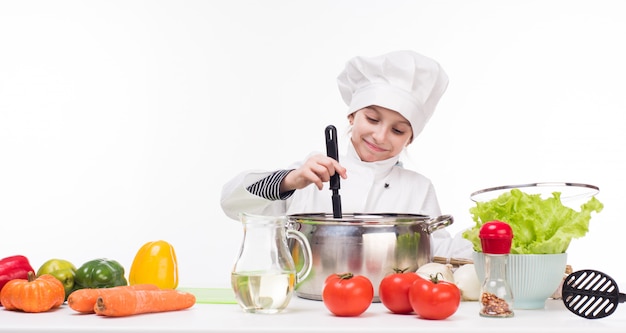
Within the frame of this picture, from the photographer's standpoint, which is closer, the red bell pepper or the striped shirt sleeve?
the red bell pepper

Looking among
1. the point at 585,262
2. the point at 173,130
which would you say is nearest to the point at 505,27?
the point at 585,262

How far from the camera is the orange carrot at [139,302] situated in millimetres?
1547

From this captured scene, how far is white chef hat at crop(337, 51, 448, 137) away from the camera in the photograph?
280cm

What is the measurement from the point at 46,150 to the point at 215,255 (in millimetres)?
1336

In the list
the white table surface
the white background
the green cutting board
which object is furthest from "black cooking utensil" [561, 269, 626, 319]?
the white background

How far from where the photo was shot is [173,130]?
16.3ft

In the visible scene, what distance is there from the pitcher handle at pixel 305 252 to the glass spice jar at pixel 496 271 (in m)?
0.39

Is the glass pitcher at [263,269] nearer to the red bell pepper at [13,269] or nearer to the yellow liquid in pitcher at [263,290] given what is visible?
the yellow liquid in pitcher at [263,290]

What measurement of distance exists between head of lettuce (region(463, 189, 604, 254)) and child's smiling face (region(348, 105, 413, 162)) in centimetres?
106

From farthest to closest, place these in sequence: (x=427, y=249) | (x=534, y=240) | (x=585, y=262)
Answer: (x=585, y=262) < (x=427, y=249) < (x=534, y=240)

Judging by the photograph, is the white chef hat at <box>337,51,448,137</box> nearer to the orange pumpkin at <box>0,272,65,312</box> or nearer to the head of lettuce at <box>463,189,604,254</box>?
the head of lettuce at <box>463,189,604,254</box>

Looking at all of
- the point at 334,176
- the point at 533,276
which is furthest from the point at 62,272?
the point at 533,276

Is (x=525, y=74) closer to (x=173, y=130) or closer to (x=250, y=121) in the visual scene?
(x=250, y=121)

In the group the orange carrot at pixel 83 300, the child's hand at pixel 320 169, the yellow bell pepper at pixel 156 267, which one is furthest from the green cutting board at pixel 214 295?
the child's hand at pixel 320 169
